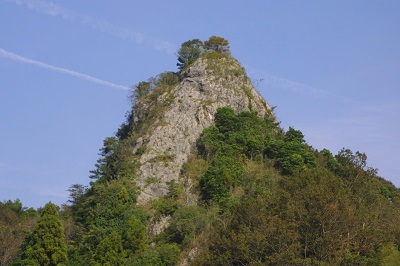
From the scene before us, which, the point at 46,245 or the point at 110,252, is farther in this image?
the point at 46,245

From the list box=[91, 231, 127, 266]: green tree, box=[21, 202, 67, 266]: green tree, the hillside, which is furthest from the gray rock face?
box=[91, 231, 127, 266]: green tree

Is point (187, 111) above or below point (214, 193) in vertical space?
above

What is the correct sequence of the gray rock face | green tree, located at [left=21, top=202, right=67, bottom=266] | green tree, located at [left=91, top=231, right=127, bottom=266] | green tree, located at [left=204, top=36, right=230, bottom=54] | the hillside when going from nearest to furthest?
the hillside < green tree, located at [left=91, top=231, right=127, bottom=266] < green tree, located at [left=21, top=202, right=67, bottom=266] < the gray rock face < green tree, located at [left=204, top=36, right=230, bottom=54]

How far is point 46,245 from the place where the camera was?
46.9 metres

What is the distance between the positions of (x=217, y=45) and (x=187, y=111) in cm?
1159

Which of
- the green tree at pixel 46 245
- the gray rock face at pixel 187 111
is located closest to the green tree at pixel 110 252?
the green tree at pixel 46 245

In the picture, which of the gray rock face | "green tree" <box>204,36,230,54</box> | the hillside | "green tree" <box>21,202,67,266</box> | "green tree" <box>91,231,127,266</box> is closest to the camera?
the hillside

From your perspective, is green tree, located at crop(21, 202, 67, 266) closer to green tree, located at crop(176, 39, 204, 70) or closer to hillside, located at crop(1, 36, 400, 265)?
hillside, located at crop(1, 36, 400, 265)

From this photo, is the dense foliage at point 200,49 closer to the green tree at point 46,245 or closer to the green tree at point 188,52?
the green tree at point 188,52

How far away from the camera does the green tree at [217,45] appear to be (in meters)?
69.9

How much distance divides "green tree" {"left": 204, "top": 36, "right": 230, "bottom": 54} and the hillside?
11 cm

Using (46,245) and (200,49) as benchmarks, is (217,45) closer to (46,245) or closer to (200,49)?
(200,49)

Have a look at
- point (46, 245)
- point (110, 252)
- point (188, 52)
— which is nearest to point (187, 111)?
point (188, 52)

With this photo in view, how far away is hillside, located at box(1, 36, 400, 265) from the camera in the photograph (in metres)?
40.2
